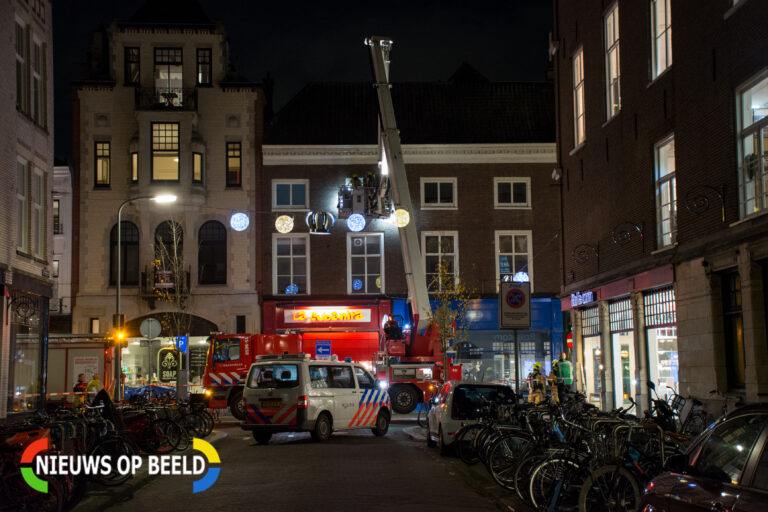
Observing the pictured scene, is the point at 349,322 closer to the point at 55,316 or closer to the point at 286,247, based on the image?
the point at 286,247

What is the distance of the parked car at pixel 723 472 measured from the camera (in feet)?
18.0

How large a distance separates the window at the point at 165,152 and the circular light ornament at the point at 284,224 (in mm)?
5452

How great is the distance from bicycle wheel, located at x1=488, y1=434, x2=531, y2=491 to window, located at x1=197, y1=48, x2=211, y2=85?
31.4 meters

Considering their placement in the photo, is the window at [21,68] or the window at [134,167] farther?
the window at [134,167]

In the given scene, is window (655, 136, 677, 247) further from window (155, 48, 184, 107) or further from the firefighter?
window (155, 48, 184, 107)

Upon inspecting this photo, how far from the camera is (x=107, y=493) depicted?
12461 mm

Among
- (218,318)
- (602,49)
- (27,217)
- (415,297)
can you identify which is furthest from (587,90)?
(218,318)

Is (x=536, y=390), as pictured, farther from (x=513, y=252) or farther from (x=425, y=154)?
(x=425, y=154)

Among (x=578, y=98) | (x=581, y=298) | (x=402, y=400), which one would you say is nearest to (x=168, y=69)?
(x=402, y=400)

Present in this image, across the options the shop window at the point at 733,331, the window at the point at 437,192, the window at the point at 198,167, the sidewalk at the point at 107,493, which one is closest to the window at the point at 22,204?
the sidewalk at the point at 107,493

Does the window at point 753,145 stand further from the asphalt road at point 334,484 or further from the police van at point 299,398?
the police van at point 299,398

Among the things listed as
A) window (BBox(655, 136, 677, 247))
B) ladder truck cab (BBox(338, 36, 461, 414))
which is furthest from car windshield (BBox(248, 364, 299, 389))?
ladder truck cab (BBox(338, 36, 461, 414))

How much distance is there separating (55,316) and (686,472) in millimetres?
38249

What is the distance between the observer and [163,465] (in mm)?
16031
